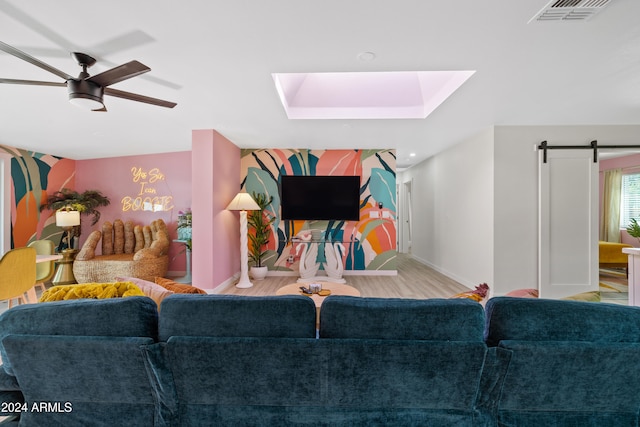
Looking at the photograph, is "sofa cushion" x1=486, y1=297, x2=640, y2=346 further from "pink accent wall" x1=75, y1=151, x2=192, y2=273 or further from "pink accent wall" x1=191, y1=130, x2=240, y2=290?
"pink accent wall" x1=75, y1=151, x2=192, y2=273

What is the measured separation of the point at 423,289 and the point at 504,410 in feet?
10.5

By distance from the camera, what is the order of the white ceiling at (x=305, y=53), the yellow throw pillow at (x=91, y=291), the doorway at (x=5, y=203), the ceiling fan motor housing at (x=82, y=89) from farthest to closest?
the doorway at (x=5, y=203)
the ceiling fan motor housing at (x=82, y=89)
the white ceiling at (x=305, y=53)
the yellow throw pillow at (x=91, y=291)

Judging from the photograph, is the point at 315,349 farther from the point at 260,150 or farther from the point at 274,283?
the point at 260,150

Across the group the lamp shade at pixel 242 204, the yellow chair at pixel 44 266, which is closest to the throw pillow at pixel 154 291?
the lamp shade at pixel 242 204

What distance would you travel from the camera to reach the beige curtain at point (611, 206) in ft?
18.7

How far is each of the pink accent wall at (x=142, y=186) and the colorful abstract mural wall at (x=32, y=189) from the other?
37 centimetres

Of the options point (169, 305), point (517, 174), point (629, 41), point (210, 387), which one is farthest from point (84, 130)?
point (517, 174)

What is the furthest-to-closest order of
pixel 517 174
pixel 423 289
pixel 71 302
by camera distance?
pixel 423 289 → pixel 517 174 → pixel 71 302

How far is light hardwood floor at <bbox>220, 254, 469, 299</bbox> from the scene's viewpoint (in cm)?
407

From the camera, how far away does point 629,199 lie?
18.4 ft

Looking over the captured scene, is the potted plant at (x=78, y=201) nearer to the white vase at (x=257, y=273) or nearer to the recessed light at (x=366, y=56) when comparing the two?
the white vase at (x=257, y=273)

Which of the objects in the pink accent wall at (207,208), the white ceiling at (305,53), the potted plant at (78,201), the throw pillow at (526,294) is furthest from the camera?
the potted plant at (78,201)

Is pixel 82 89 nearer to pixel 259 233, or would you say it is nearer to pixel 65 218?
pixel 65 218

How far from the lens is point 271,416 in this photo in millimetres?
1203
